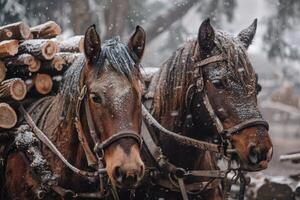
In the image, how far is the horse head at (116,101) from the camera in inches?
115

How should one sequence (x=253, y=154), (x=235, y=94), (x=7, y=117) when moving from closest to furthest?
(x=253, y=154)
(x=235, y=94)
(x=7, y=117)

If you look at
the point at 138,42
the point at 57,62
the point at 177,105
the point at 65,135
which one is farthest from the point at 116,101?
the point at 57,62

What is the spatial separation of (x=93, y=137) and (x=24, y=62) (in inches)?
55.7

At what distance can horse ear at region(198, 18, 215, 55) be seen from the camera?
149 inches

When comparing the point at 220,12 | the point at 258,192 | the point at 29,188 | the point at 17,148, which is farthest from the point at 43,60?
the point at 220,12

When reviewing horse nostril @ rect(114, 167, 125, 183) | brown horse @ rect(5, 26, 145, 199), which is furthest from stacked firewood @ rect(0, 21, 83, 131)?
horse nostril @ rect(114, 167, 125, 183)

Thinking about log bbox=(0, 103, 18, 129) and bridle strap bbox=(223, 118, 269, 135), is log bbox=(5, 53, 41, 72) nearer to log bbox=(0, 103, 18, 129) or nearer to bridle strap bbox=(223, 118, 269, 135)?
log bbox=(0, 103, 18, 129)

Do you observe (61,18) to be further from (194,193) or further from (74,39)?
(194,193)

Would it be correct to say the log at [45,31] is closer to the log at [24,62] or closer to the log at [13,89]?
the log at [24,62]

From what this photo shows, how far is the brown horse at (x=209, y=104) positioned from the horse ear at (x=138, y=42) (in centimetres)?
58

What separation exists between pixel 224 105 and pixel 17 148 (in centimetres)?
160

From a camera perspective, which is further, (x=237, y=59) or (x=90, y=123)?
(x=237, y=59)

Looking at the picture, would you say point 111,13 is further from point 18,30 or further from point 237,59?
point 237,59

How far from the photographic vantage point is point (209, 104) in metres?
3.69
